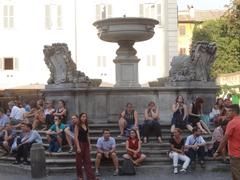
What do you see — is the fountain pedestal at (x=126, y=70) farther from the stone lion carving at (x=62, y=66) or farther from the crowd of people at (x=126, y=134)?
the crowd of people at (x=126, y=134)

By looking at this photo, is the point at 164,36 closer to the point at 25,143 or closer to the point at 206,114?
the point at 206,114

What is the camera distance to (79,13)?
1597 inches

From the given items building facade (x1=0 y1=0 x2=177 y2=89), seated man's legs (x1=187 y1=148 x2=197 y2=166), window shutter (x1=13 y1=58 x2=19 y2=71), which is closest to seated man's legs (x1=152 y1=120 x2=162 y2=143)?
seated man's legs (x1=187 y1=148 x2=197 y2=166)

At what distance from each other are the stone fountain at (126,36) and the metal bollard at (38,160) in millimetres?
6834

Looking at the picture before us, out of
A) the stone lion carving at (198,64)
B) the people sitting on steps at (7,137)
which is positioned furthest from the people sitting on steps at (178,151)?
the people sitting on steps at (7,137)

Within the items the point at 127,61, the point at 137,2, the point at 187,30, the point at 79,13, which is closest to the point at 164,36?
the point at 137,2

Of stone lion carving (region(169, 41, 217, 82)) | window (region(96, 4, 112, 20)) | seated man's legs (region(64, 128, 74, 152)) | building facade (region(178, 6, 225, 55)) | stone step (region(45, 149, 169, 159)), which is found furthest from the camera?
building facade (region(178, 6, 225, 55))

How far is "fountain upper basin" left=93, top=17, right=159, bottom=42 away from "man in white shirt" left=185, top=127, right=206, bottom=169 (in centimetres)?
526

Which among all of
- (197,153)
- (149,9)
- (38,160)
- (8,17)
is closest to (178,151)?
(197,153)

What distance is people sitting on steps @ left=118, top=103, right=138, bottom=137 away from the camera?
1666 centimetres

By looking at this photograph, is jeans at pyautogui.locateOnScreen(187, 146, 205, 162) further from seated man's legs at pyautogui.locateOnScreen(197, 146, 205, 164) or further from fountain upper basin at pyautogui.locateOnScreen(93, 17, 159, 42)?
fountain upper basin at pyautogui.locateOnScreen(93, 17, 159, 42)

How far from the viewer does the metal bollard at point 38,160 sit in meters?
13.5

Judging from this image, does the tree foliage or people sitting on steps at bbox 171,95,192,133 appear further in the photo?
the tree foliage

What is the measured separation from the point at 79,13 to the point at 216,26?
96.9ft
